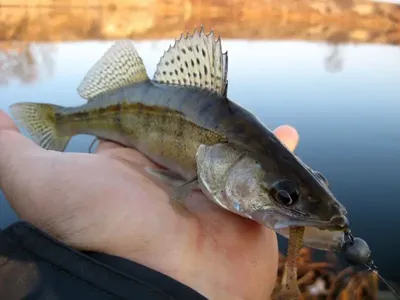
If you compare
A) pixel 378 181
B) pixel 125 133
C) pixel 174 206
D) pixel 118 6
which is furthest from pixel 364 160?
pixel 118 6

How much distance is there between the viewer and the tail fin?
107 inches

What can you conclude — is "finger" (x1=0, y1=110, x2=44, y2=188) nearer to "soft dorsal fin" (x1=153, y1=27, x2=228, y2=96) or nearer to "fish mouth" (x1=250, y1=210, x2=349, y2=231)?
"soft dorsal fin" (x1=153, y1=27, x2=228, y2=96)

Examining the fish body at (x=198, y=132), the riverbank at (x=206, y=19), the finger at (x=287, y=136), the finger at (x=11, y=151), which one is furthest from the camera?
the riverbank at (x=206, y=19)

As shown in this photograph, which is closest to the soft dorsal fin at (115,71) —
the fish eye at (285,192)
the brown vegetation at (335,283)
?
the fish eye at (285,192)

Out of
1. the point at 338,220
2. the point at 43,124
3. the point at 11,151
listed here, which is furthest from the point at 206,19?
the point at 338,220

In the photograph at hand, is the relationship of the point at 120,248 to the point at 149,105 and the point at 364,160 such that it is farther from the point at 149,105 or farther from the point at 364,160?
the point at 364,160

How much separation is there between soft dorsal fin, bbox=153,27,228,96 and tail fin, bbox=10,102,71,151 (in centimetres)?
85

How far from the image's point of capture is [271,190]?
1500 mm

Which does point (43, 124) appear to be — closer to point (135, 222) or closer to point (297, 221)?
point (135, 222)

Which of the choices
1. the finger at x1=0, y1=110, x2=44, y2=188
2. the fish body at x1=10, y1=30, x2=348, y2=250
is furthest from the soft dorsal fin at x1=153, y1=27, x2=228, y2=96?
the finger at x1=0, y1=110, x2=44, y2=188

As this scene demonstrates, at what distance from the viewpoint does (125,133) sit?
90.7 inches

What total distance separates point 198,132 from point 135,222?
520 millimetres

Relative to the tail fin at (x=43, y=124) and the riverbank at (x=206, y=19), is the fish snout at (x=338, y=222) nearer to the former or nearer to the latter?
the tail fin at (x=43, y=124)

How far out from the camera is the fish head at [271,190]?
55.0 inches
